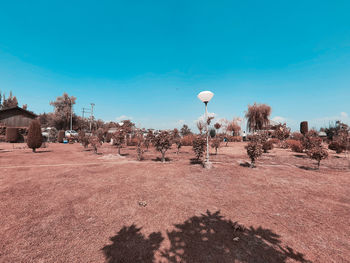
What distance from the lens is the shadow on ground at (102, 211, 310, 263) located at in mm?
2793

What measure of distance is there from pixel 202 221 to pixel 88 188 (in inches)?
180

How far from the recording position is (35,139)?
1447 centimetres

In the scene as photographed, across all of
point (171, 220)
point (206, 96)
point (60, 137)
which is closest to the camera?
point (171, 220)

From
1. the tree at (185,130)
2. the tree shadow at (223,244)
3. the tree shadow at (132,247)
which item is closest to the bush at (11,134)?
the tree at (185,130)

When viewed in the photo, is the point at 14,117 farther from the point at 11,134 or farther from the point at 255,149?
the point at 255,149

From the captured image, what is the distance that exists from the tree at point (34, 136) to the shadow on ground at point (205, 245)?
16.8 m

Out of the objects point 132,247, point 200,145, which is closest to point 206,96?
point 200,145

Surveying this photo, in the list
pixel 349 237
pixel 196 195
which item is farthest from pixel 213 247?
pixel 349 237

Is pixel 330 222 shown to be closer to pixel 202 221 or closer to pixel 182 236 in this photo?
pixel 202 221

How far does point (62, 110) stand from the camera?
139 ft

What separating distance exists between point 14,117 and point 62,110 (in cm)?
1709

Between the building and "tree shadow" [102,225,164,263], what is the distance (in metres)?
35.8

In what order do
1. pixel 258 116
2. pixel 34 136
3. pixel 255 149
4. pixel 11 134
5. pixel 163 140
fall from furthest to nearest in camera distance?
pixel 258 116, pixel 11 134, pixel 34 136, pixel 163 140, pixel 255 149

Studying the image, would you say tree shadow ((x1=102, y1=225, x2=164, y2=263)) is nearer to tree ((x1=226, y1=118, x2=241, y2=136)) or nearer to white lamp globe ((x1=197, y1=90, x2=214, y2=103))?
white lamp globe ((x1=197, y1=90, x2=214, y2=103))
